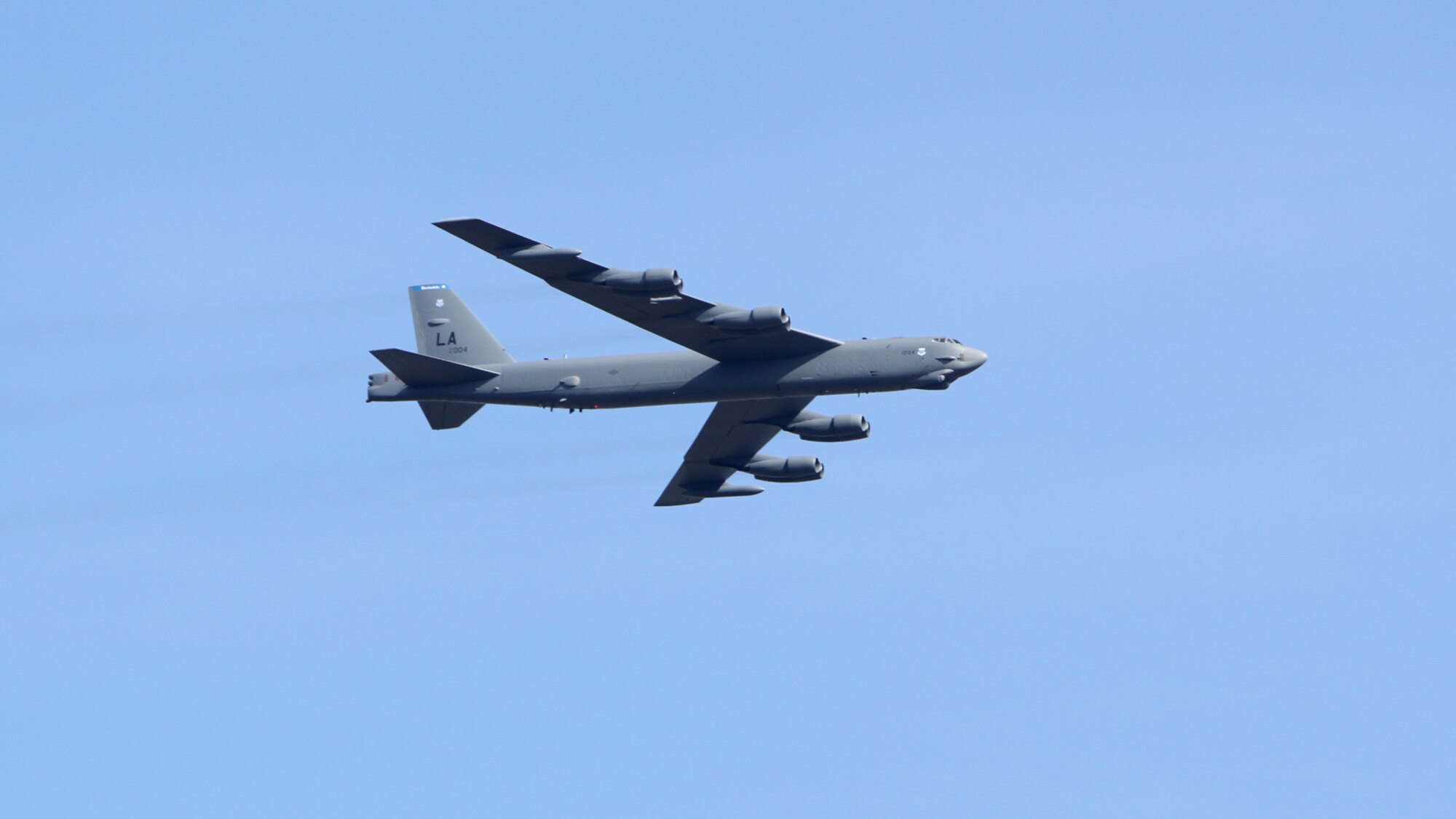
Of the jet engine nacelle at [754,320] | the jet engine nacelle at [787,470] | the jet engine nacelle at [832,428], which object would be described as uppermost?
the jet engine nacelle at [754,320]

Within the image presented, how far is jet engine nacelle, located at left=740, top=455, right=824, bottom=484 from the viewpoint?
59406mm

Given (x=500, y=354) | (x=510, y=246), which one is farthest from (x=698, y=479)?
(x=510, y=246)

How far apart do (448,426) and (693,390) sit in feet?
26.0

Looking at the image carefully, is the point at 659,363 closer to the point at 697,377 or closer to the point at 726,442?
the point at 697,377

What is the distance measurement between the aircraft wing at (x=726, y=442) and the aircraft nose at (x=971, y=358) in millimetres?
5579

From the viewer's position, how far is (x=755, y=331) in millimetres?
52375

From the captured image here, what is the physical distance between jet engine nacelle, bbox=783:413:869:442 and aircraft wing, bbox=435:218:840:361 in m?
4.23

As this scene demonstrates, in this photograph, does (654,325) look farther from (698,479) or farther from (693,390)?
(698,479)

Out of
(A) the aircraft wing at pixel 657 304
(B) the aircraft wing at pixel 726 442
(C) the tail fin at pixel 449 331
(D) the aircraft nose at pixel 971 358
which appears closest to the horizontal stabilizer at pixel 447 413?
(C) the tail fin at pixel 449 331

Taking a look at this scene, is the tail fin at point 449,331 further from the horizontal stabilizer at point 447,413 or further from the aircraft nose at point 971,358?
the aircraft nose at point 971,358

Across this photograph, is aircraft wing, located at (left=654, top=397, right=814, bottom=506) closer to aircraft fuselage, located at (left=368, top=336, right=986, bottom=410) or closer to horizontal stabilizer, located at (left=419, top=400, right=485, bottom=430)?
aircraft fuselage, located at (left=368, top=336, right=986, bottom=410)

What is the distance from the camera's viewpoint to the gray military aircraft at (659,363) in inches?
2023

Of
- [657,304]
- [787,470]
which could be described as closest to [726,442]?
[787,470]

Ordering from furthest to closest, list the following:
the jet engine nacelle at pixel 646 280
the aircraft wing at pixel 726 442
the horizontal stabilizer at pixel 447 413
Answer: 1. the aircraft wing at pixel 726 442
2. the horizontal stabilizer at pixel 447 413
3. the jet engine nacelle at pixel 646 280
